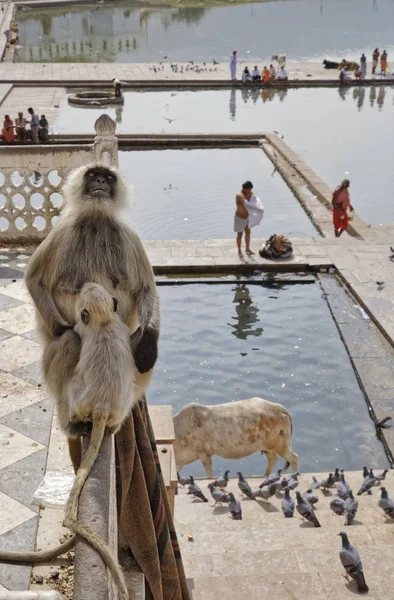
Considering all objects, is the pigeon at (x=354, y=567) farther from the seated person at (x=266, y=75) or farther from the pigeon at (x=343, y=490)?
the seated person at (x=266, y=75)

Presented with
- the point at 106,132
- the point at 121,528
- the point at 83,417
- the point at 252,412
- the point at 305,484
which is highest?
the point at 106,132

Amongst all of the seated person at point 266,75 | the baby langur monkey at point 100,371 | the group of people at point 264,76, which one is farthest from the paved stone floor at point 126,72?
the baby langur monkey at point 100,371

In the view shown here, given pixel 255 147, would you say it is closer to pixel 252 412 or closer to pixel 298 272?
pixel 298 272

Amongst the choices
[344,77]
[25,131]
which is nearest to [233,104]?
[344,77]

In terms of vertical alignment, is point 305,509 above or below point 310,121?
below

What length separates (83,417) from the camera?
3098 mm

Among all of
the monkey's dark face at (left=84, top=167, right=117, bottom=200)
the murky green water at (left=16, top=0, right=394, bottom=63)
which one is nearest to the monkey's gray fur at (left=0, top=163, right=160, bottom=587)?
the monkey's dark face at (left=84, top=167, right=117, bottom=200)

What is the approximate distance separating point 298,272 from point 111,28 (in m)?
50.2

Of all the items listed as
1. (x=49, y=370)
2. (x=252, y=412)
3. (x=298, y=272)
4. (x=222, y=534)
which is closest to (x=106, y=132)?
(x=252, y=412)

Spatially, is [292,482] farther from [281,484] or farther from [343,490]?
[343,490]

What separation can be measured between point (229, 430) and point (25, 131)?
48.8 ft

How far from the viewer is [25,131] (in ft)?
68.0

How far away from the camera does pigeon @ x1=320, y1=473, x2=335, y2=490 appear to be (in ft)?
24.1

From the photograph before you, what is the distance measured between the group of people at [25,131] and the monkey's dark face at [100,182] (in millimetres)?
17385
